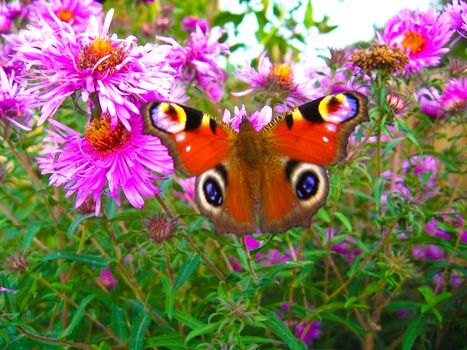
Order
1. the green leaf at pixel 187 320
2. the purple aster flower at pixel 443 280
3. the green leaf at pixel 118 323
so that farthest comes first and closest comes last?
the purple aster flower at pixel 443 280 < the green leaf at pixel 118 323 < the green leaf at pixel 187 320

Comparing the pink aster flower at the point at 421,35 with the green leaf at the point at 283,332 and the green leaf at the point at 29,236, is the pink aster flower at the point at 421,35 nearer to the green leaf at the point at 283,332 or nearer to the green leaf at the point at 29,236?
the green leaf at the point at 283,332

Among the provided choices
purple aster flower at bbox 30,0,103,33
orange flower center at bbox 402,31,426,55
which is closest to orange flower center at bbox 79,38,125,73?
purple aster flower at bbox 30,0,103,33

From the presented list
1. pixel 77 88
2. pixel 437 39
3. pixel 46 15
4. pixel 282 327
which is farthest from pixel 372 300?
pixel 46 15

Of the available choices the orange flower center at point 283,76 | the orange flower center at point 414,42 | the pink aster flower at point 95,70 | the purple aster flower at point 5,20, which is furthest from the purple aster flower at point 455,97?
the purple aster flower at point 5,20

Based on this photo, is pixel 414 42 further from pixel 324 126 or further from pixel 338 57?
pixel 324 126

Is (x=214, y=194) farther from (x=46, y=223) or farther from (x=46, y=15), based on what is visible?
(x=46, y=15)

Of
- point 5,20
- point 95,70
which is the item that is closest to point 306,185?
point 95,70
